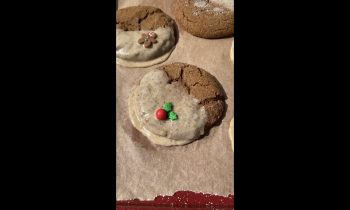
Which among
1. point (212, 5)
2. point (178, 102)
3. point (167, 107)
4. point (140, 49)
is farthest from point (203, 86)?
point (212, 5)

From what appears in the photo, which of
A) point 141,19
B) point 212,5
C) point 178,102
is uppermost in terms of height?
point 212,5

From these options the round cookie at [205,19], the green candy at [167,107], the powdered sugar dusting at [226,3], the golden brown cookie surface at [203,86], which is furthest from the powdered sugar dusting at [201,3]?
the green candy at [167,107]

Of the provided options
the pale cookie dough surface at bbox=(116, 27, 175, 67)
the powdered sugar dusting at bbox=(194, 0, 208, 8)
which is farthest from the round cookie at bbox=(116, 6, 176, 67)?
the powdered sugar dusting at bbox=(194, 0, 208, 8)

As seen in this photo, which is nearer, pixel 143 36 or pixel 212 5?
pixel 143 36

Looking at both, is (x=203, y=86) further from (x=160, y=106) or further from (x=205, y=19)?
(x=205, y=19)

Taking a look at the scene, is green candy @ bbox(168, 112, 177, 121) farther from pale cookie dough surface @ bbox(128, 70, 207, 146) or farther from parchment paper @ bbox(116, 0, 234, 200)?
parchment paper @ bbox(116, 0, 234, 200)

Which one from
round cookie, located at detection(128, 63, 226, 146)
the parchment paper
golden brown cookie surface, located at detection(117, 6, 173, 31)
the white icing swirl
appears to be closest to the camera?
the parchment paper

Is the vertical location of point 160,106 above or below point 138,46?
below

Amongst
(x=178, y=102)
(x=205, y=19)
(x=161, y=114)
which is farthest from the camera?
(x=205, y=19)
